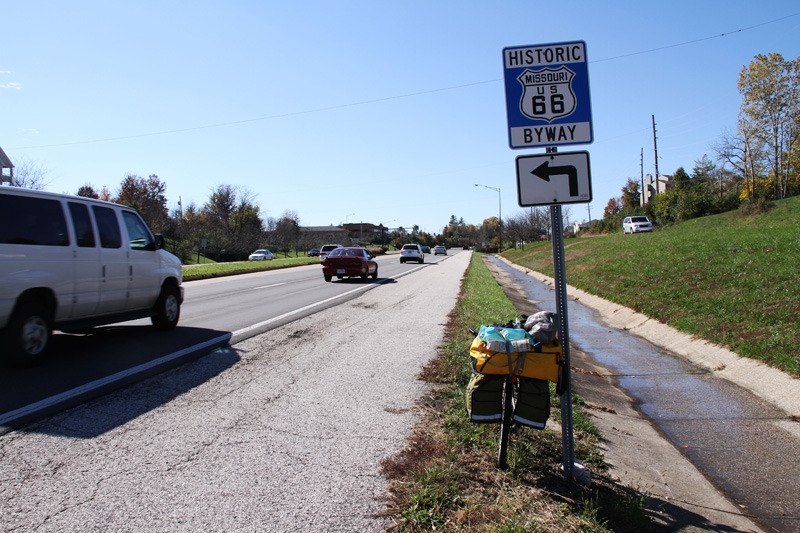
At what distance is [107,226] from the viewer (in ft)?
24.1

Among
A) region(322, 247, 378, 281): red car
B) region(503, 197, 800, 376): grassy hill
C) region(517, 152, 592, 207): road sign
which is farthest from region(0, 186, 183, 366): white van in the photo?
region(322, 247, 378, 281): red car

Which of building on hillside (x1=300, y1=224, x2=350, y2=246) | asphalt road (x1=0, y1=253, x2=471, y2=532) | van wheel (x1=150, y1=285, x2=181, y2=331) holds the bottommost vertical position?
asphalt road (x1=0, y1=253, x2=471, y2=532)

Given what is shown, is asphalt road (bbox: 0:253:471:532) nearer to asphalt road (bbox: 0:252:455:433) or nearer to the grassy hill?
asphalt road (bbox: 0:252:455:433)

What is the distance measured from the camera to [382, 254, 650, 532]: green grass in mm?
2879

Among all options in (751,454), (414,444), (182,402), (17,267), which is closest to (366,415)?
(414,444)

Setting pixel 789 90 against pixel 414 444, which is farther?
pixel 789 90

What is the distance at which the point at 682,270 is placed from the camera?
48.9ft

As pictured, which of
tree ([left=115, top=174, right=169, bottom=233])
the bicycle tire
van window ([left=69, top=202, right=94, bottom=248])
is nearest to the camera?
the bicycle tire

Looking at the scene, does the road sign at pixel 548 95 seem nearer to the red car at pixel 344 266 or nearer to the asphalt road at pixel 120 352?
the asphalt road at pixel 120 352

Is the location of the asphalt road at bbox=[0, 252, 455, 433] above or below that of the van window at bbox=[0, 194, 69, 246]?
below

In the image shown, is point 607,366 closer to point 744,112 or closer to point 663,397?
point 663,397

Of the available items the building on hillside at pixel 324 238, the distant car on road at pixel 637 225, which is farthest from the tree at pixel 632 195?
the building on hillside at pixel 324 238

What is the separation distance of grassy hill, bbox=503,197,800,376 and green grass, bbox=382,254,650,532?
207 inches

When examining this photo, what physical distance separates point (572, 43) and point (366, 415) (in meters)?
3.48
